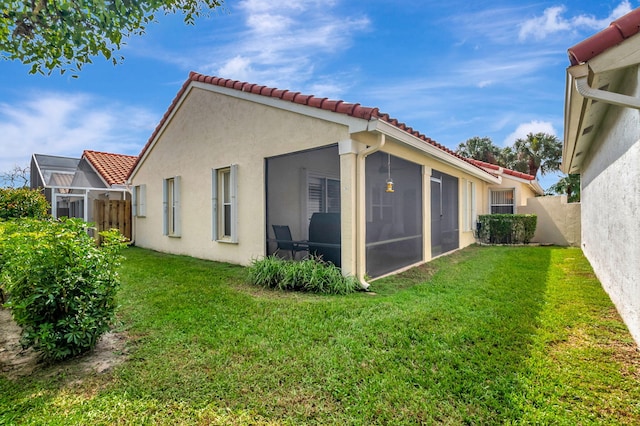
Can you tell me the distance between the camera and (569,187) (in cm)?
2344

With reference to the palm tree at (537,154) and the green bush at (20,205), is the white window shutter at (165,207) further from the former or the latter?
the palm tree at (537,154)

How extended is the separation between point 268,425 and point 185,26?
25.9 feet

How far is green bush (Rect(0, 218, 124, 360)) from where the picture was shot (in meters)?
3.20

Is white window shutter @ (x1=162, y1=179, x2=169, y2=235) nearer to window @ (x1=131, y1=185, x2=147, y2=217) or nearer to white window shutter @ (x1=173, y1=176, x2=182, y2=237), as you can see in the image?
white window shutter @ (x1=173, y1=176, x2=182, y2=237)

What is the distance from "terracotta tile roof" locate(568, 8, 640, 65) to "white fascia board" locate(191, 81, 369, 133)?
9.92 feet

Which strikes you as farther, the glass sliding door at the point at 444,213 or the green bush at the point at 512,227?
the green bush at the point at 512,227

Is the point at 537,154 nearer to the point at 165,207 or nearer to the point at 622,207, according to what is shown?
the point at 622,207

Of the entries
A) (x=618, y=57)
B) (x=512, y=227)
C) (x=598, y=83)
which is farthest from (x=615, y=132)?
(x=512, y=227)

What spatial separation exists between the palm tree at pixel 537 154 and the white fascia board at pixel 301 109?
26.3m

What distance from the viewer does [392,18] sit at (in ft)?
26.4

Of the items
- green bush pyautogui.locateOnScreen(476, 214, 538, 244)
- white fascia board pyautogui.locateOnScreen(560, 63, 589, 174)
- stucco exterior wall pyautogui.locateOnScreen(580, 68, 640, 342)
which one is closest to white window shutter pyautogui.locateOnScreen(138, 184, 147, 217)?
white fascia board pyautogui.locateOnScreen(560, 63, 589, 174)


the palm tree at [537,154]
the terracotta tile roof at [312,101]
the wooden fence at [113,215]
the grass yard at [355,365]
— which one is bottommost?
the grass yard at [355,365]

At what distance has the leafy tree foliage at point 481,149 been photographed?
28.8 m

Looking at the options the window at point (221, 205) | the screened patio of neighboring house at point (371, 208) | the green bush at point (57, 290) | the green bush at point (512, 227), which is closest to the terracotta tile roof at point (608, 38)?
the screened patio of neighboring house at point (371, 208)
